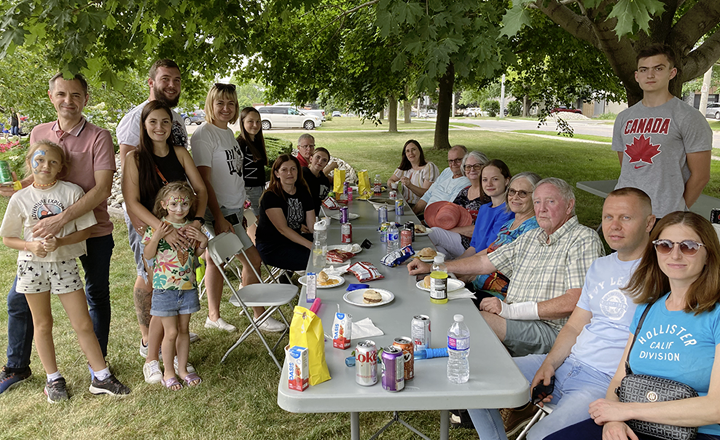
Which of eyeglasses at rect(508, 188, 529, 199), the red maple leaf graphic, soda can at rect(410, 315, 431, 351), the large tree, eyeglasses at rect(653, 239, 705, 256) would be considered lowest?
soda can at rect(410, 315, 431, 351)

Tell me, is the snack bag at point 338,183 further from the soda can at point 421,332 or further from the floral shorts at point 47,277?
the soda can at point 421,332

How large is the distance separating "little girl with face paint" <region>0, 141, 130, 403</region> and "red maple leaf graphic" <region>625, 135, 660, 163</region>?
384cm

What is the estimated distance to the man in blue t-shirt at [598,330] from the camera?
Result: 2400 mm

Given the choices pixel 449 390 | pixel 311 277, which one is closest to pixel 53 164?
Answer: pixel 311 277

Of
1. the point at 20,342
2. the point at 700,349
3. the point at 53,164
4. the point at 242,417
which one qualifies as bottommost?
the point at 242,417

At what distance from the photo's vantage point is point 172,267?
343 centimetres

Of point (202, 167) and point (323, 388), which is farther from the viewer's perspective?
point (202, 167)

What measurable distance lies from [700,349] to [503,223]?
2.08 metres

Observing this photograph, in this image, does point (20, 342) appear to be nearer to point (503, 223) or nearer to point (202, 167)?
point (202, 167)

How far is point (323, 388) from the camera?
1945mm

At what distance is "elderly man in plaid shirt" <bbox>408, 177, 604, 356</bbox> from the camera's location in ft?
9.56

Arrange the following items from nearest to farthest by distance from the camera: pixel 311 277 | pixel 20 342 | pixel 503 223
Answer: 1. pixel 311 277
2. pixel 20 342
3. pixel 503 223

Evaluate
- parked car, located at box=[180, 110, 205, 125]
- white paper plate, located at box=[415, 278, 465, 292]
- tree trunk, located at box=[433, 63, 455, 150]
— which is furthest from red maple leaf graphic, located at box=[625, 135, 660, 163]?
tree trunk, located at box=[433, 63, 455, 150]

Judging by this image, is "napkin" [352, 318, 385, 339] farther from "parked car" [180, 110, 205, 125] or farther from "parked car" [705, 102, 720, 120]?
"parked car" [705, 102, 720, 120]
